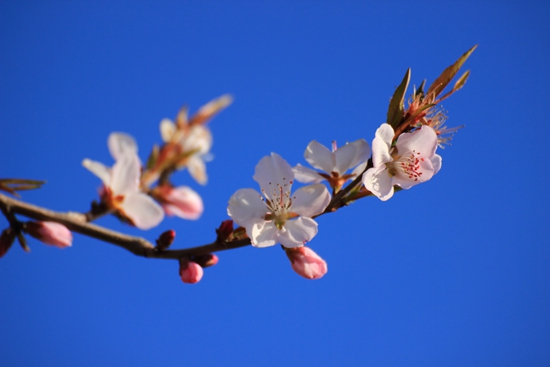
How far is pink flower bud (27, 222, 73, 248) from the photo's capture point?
1.24 metres

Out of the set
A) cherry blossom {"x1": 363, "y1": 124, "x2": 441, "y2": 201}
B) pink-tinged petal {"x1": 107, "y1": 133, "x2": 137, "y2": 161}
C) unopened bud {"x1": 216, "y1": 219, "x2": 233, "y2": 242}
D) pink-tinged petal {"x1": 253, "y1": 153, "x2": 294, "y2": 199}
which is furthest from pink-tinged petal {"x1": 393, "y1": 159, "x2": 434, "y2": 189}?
pink-tinged petal {"x1": 107, "y1": 133, "x2": 137, "y2": 161}

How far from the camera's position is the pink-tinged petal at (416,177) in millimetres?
1213

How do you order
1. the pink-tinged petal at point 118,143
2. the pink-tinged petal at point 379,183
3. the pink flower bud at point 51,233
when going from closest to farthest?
the pink-tinged petal at point 379,183
the pink flower bud at point 51,233
the pink-tinged petal at point 118,143

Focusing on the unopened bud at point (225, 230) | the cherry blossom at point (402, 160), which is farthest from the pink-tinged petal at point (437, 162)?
the unopened bud at point (225, 230)

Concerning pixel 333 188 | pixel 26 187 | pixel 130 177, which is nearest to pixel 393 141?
pixel 333 188

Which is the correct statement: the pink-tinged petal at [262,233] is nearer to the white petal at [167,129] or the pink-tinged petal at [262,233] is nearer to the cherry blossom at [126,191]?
the cherry blossom at [126,191]

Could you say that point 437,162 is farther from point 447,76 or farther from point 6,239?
point 6,239

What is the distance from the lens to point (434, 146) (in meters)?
1.21

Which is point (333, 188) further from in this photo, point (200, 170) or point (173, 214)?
point (200, 170)

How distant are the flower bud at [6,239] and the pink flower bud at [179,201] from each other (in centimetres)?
59

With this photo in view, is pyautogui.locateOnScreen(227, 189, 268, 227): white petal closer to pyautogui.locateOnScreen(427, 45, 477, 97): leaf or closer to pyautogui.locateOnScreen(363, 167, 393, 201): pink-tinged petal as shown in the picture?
pyautogui.locateOnScreen(363, 167, 393, 201): pink-tinged petal

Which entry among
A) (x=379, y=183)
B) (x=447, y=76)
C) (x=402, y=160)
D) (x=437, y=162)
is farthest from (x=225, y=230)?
(x=447, y=76)

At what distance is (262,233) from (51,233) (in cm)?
63

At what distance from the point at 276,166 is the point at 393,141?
36cm
